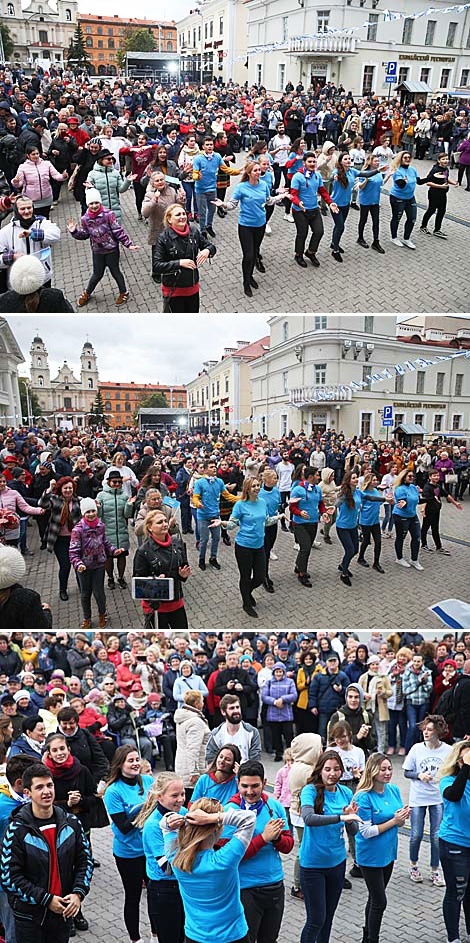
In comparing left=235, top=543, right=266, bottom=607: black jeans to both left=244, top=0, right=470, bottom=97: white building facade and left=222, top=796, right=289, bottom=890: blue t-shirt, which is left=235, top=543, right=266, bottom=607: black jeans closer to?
left=222, top=796, right=289, bottom=890: blue t-shirt

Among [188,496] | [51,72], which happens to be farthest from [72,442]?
[51,72]

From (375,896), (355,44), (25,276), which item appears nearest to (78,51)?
(355,44)

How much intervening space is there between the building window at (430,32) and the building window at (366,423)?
391 cm

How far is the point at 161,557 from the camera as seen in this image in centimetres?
502

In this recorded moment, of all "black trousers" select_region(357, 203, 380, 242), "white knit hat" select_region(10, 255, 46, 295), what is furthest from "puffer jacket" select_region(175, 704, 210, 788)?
"black trousers" select_region(357, 203, 380, 242)

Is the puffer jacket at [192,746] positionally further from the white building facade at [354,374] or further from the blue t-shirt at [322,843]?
the white building facade at [354,374]

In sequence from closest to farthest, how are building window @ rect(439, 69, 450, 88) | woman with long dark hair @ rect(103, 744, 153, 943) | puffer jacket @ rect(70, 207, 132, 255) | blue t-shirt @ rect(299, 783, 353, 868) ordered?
1. blue t-shirt @ rect(299, 783, 353, 868)
2. woman with long dark hair @ rect(103, 744, 153, 943)
3. puffer jacket @ rect(70, 207, 132, 255)
4. building window @ rect(439, 69, 450, 88)

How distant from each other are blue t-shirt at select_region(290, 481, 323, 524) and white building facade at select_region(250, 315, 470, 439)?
0.54m

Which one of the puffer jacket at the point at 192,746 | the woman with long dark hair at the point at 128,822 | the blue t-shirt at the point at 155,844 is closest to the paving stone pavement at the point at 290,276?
the puffer jacket at the point at 192,746

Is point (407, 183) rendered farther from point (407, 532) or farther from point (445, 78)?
point (407, 532)

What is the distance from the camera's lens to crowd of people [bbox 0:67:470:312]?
5.09 meters

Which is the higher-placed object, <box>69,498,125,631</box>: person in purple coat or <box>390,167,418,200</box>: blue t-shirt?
<box>390,167,418,200</box>: blue t-shirt

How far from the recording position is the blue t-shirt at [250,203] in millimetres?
5914

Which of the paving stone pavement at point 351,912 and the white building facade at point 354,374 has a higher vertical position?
the white building facade at point 354,374
